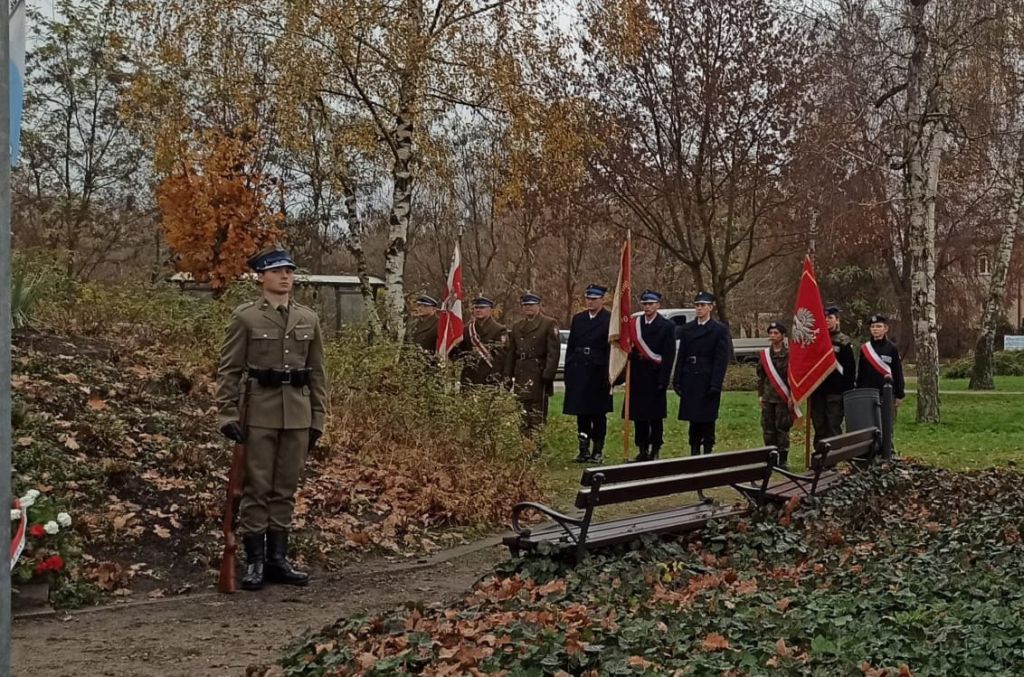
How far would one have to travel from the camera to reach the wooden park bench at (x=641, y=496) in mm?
6410

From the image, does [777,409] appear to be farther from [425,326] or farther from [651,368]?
[425,326]

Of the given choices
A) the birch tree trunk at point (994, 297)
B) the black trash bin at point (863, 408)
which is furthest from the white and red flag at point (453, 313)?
the birch tree trunk at point (994, 297)

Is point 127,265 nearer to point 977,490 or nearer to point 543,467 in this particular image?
point 543,467

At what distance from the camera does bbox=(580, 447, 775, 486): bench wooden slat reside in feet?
21.3

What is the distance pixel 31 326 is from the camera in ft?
38.0

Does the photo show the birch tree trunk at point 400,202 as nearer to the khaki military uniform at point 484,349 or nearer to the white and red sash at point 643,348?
the khaki military uniform at point 484,349

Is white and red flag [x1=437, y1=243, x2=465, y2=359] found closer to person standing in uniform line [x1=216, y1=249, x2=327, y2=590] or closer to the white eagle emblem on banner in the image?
the white eagle emblem on banner

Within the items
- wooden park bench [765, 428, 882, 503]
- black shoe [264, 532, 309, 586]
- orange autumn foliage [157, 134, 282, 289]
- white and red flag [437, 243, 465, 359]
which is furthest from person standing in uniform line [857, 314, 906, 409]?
orange autumn foliage [157, 134, 282, 289]

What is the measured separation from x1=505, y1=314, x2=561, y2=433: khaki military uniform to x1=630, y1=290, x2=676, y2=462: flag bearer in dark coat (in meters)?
1.27

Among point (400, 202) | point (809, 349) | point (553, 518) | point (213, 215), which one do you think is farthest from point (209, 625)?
point (213, 215)

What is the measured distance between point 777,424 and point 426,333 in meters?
4.65

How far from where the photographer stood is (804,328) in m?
12.4

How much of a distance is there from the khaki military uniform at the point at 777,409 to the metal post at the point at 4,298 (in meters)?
10.9

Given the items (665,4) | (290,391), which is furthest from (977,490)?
(665,4)
